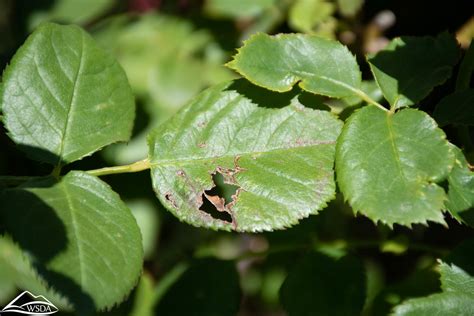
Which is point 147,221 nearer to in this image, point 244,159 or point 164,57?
point 164,57

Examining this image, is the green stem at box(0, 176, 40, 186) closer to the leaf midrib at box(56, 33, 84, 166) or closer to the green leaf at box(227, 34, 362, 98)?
the leaf midrib at box(56, 33, 84, 166)

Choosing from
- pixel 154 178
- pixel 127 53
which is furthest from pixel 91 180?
pixel 127 53

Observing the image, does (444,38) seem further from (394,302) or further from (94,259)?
(94,259)

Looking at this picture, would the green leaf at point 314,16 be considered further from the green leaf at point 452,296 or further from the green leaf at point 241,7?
the green leaf at point 452,296

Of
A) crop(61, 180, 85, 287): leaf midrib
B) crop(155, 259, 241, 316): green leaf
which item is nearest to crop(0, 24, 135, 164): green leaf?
crop(61, 180, 85, 287): leaf midrib

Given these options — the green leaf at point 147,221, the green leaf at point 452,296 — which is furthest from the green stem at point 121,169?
the green leaf at point 147,221

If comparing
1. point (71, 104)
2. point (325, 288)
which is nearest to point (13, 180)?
point (71, 104)
